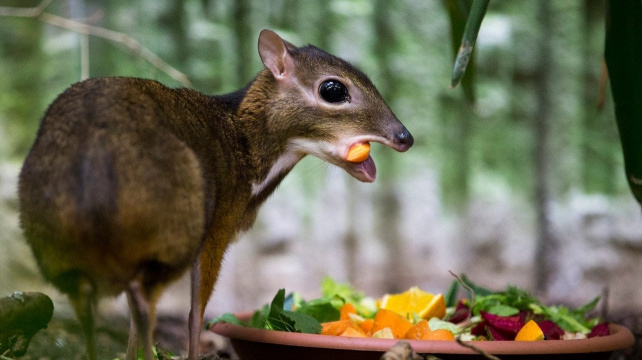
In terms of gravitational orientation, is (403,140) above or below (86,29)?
below

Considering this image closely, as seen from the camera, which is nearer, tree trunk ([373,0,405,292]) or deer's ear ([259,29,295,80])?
deer's ear ([259,29,295,80])

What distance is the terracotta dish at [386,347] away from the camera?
6.84ft

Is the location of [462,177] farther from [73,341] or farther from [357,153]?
[73,341]

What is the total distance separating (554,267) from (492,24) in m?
2.15

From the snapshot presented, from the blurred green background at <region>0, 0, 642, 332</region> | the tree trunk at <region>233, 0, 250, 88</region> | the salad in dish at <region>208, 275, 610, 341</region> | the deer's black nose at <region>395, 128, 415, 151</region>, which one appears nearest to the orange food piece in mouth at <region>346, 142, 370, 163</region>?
the deer's black nose at <region>395, 128, 415, 151</region>

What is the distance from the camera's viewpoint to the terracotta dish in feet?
6.84

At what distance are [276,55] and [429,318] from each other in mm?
1178

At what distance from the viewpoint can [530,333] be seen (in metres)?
2.32

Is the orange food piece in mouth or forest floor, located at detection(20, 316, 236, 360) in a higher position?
the orange food piece in mouth

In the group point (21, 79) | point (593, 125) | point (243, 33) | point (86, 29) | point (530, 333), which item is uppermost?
point (243, 33)

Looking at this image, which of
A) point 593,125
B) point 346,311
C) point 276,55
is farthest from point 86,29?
point 593,125

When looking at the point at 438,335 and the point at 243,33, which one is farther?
the point at 243,33

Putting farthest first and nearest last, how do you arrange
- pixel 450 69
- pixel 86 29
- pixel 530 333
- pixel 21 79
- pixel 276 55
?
1. pixel 450 69
2. pixel 21 79
3. pixel 86 29
4. pixel 276 55
5. pixel 530 333

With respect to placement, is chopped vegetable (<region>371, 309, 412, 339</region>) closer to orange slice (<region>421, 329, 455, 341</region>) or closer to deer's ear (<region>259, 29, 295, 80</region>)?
orange slice (<region>421, 329, 455, 341</region>)
